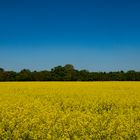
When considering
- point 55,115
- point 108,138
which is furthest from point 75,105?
point 108,138

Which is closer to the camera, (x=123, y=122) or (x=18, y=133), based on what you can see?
(x=18, y=133)

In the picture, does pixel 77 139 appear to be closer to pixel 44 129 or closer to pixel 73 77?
pixel 44 129

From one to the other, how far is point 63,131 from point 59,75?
195 ft

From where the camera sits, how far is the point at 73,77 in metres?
67.2

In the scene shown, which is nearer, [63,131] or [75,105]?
[63,131]

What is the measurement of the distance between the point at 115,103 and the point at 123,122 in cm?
580

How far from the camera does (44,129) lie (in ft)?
28.2

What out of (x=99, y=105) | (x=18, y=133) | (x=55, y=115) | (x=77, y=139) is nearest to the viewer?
(x=77, y=139)

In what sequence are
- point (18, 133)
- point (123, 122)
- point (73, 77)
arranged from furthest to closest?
point (73, 77), point (123, 122), point (18, 133)

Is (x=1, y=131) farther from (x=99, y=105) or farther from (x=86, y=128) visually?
(x=99, y=105)

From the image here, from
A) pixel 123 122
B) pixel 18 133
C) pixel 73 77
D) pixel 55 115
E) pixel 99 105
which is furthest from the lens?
pixel 73 77

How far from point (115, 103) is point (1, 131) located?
23.5 ft

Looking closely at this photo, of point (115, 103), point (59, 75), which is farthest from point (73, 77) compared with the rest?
point (115, 103)

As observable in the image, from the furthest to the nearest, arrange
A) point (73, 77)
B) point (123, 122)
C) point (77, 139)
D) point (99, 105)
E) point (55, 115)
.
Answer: point (73, 77)
point (99, 105)
point (55, 115)
point (123, 122)
point (77, 139)
